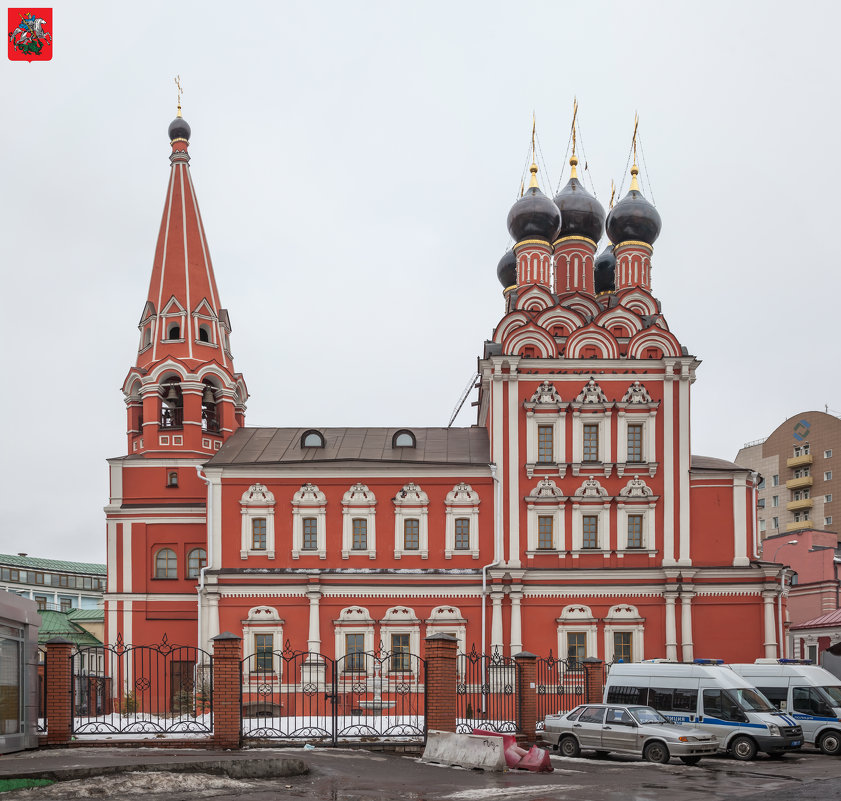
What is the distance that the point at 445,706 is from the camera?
22766mm

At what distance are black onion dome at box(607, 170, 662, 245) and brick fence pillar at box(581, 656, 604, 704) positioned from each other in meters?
21.8

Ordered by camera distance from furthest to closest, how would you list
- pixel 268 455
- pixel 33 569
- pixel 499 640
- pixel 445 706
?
pixel 33 569
pixel 268 455
pixel 499 640
pixel 445 706

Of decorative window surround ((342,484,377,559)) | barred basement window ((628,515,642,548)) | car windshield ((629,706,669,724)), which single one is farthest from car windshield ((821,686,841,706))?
decorative window surround ((342,484,377,559))

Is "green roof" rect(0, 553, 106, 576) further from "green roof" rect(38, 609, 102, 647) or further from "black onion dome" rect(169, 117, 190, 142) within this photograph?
"black onion dome" rect(169, 117, 190, 142)

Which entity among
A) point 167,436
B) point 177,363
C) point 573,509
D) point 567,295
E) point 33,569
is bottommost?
point 33,569

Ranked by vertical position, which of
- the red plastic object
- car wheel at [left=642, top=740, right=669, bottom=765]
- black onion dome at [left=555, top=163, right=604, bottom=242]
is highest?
black onion dome at [left=555, top=163, right=604, bottom=242]

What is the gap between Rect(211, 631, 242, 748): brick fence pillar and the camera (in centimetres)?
2170

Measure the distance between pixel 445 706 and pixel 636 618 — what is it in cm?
1555

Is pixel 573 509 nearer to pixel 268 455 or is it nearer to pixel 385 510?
pixel 385 510

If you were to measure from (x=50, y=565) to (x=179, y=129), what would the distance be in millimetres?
56259

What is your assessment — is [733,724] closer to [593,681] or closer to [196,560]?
[593,681]

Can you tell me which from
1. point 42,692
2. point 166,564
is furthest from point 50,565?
point 42,692

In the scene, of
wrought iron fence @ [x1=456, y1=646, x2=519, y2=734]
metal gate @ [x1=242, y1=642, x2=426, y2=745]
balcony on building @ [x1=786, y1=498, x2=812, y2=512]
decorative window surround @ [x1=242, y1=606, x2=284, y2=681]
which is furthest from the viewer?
balcony on building @ [x1=786, y1=498, x2=812, y2=512]

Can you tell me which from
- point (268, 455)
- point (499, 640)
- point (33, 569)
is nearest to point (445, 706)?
point (499, 640)
